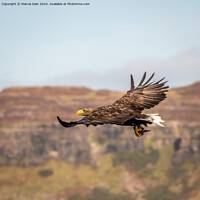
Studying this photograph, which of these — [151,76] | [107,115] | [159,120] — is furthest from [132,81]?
[107,115]

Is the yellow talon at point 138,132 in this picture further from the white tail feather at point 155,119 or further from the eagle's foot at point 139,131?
the white tail feather at point 155,119

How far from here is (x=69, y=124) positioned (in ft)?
73.1

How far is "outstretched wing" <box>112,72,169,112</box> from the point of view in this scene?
27.2 metres

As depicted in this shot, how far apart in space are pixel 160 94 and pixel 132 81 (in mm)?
5344

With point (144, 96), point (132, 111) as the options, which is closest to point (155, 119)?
point (132, 111)

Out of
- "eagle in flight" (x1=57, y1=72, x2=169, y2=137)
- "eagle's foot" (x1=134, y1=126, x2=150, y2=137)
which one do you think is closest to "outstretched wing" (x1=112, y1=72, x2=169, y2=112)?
"eagle in flight" (x1=57, y1=72, x2=169, y2=137)

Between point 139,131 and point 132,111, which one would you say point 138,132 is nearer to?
point 139,131

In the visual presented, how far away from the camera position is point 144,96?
1165 inches

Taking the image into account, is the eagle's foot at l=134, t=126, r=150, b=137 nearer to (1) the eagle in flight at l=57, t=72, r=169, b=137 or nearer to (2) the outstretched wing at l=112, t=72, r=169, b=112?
(1) the eagle in flight at l=57, t=72, r=169, b=137

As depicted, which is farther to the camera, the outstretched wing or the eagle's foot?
the outstretched wing

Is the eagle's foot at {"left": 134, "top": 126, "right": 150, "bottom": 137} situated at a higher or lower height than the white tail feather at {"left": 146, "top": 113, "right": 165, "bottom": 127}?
lower

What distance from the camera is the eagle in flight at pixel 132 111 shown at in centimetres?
2197

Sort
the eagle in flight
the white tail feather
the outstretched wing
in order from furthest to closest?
the outstretched wing, the white tail feather, the eagle in flight

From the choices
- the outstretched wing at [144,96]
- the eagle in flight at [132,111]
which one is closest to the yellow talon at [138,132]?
the eagle in flight at [132,111]
